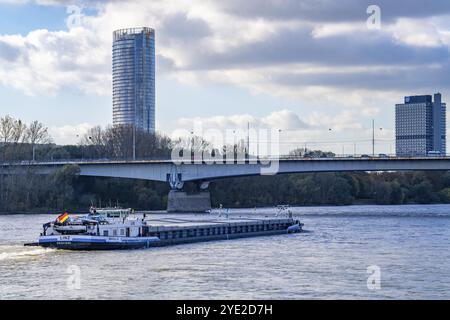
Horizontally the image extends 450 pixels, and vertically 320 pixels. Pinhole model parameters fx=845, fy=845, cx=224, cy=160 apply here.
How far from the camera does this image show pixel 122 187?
162750 millimetres

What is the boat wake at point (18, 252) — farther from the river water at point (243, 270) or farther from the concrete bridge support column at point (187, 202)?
the concrete bridge support column at point (187, 202)

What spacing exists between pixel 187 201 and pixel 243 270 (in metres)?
90.5

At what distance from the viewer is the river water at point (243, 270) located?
1813 inches

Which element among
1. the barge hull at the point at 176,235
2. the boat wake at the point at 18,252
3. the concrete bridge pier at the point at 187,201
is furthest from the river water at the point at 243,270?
the concrete bridge pier at the point at 187,201

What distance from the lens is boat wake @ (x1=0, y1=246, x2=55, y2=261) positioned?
63562mm

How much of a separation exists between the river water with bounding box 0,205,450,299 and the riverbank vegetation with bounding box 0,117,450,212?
65079 millimetres

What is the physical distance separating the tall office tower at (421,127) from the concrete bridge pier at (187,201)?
44123mm

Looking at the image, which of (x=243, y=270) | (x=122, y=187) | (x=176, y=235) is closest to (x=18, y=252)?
(x=176, y=235)

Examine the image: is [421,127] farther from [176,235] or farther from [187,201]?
[176,235]

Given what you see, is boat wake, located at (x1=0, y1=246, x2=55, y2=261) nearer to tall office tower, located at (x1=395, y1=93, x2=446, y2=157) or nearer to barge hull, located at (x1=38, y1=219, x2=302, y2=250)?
barge hull, located at (x1=38, y1=219, x2=302, y2=250)

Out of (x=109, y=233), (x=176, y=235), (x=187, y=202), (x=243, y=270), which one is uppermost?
(x=187, y=202)

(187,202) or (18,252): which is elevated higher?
(187,202)

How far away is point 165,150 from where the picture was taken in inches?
7736

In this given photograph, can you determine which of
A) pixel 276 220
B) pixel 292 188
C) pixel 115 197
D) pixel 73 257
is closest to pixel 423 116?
pixel 292 188
